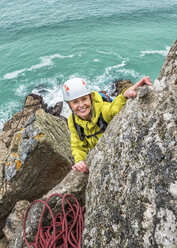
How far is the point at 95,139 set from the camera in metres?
5.07

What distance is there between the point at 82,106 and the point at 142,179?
2.87 m

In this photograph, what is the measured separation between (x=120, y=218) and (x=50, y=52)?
39021 mm

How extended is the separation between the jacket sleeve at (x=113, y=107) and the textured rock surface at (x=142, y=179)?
64cm

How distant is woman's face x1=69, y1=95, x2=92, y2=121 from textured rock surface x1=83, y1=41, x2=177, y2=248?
1729 millimetres

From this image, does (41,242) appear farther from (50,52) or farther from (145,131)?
(50,52)

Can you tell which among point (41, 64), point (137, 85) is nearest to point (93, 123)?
point (137, 85)

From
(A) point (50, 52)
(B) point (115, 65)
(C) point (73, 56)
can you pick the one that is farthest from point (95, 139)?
(A) point (50, 52)

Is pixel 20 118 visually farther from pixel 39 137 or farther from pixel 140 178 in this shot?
pixel 140 178

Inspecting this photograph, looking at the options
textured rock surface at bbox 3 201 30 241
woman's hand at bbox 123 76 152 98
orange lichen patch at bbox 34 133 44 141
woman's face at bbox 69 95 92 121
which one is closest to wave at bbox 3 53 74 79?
orange lichen patch at bbox 34 133 44 141

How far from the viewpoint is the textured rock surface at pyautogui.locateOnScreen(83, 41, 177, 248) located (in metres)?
1.98

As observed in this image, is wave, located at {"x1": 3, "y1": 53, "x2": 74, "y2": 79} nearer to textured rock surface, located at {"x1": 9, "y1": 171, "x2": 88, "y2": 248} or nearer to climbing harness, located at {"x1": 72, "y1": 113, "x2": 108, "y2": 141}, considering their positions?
climbing harness, located at {"x1": 72, "y1": 113, "x2": 108, "y2": 141}

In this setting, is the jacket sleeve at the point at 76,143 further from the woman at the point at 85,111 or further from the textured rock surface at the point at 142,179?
the textured rock surface at the point at 142,179

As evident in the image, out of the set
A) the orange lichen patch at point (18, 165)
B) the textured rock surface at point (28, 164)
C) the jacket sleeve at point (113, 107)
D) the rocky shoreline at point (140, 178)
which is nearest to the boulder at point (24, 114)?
the textured rock surface at point (28, 164)

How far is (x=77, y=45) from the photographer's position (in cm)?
3881
